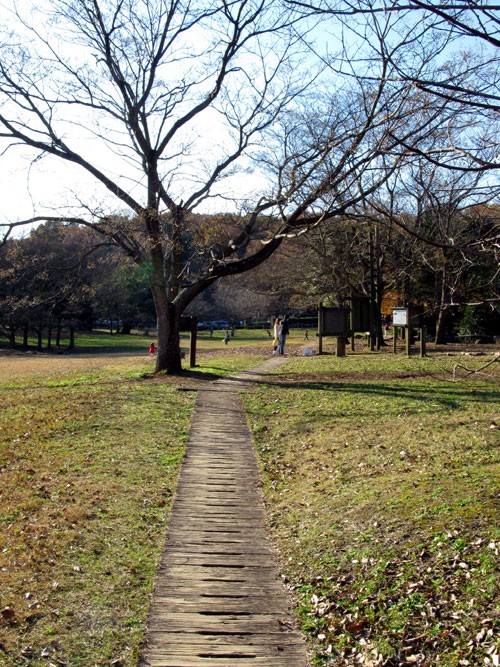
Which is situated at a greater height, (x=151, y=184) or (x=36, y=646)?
(x=151, y=184)

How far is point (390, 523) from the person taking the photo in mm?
7191

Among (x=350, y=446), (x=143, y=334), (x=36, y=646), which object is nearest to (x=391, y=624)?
(x=36, y=646)

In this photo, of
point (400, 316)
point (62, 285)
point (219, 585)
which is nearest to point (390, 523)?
point (219, 585)

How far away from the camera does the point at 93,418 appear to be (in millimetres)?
13664

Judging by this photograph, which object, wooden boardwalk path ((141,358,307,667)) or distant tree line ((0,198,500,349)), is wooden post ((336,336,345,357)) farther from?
wooden boardwalk path ((141,358,307,667))

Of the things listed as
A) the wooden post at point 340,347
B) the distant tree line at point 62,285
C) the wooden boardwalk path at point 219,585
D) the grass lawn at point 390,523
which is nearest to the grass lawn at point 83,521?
the wooden boardwalk path at point 219,585

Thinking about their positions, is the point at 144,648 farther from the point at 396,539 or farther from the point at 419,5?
the point at 419,5

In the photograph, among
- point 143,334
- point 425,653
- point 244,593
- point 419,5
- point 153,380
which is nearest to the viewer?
point 419,5

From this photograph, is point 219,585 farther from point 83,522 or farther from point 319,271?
point 319,271

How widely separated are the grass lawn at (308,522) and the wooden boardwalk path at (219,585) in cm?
17

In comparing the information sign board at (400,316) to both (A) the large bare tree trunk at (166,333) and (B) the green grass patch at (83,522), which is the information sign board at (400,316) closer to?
(A) the large bare tree trunk at (166,333)

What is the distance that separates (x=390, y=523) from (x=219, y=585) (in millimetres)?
1930

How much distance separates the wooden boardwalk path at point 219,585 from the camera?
516 cm

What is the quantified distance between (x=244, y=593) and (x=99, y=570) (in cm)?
142
